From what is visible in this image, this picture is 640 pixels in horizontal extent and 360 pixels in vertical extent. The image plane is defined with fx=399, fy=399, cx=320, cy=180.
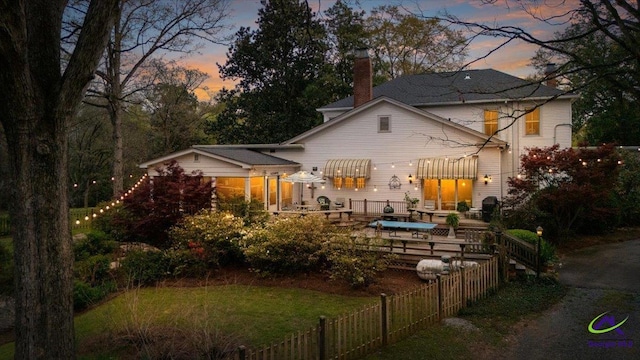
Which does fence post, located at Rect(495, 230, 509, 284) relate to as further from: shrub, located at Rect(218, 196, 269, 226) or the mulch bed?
shrub, located at Rect(218, 196, 269, 226)

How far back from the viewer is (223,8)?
21156 millimetres

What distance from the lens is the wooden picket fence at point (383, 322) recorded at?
21.6ft

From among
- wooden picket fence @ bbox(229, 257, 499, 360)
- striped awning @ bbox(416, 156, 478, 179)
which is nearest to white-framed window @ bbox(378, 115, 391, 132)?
striped awning @ bbox(416, 156, 478, 179)

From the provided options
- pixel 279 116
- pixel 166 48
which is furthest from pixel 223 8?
pixel 279 116

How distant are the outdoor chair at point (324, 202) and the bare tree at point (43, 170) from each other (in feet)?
56.7

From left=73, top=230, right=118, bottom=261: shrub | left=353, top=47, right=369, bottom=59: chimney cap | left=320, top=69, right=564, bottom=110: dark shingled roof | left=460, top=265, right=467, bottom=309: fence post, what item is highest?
left=353, top=47, right=369, bottom=59: chimney cap

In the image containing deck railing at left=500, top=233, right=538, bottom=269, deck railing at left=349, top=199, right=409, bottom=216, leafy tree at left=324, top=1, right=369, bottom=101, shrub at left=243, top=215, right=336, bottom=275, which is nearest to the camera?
shrub at left=243, top=215, right=336, bottom=275

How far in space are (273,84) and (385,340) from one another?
34.9 meters

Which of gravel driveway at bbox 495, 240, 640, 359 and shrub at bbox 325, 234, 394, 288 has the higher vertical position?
shrub at bbox 325, 234, 394, 288

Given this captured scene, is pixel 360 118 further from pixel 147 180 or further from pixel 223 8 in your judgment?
pixel 147 180

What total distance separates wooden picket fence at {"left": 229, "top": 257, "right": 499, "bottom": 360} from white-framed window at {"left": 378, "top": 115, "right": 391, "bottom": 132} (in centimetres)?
Answer: 1373

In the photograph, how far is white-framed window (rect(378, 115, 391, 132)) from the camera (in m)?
23.3

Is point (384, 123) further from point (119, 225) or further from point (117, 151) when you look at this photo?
point (117, 151)

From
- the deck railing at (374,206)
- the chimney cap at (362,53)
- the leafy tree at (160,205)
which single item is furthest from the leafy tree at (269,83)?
the leafy tree at (160,205)
